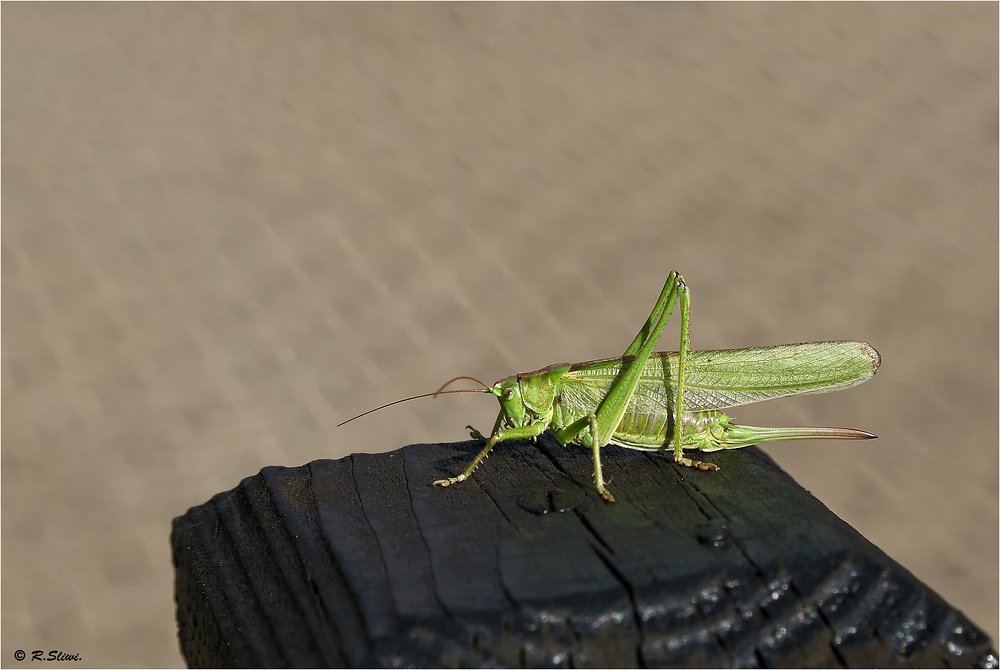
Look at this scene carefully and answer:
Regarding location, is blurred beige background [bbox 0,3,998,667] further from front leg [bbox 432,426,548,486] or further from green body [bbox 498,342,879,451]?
front leg [bbox 432,426,548,486]

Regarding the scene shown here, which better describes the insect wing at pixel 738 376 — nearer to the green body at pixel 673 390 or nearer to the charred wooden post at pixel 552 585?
the green body at pixel 673 390

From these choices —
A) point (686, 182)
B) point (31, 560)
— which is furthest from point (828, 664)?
point (686, 182)

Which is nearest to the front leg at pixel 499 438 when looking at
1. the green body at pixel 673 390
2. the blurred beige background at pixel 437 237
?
the green body at pixel 673 390

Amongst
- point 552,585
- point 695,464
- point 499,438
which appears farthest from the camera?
point 499,438

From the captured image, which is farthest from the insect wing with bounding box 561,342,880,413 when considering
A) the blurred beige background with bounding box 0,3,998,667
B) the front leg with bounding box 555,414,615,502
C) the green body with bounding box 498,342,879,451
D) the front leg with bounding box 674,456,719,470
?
the blurred beige background with bounding box 0,3,998,667

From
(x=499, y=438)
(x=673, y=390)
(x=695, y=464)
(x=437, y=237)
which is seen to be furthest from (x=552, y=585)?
(x=437, y=237)

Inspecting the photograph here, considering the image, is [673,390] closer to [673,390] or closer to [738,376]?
[673,390]

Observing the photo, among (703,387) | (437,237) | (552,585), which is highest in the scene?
(437,237)

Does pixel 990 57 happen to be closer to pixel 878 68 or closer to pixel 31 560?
pixel 878 68
